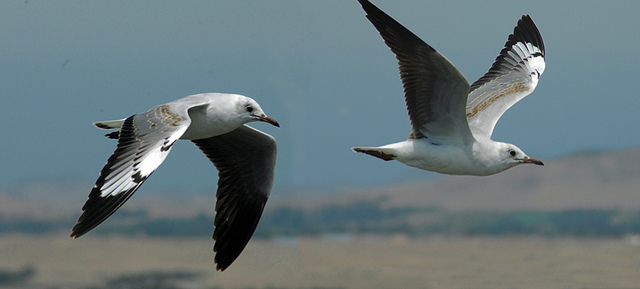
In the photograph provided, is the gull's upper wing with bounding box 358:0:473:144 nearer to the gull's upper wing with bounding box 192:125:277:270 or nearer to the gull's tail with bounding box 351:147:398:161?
the gull's tail with bounding box 351:147:398:161

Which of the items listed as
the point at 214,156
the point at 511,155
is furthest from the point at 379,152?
the point at 214,156

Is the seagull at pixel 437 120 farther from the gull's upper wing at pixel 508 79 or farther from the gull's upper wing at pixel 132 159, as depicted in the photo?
the gull's upper wing at pixel 132 159

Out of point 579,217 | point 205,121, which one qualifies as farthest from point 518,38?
point 579,217

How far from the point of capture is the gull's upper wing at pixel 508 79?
8148mm

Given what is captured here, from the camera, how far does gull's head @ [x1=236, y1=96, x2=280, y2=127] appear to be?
6.81 metres

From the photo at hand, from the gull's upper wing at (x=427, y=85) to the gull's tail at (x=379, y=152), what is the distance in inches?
12.9

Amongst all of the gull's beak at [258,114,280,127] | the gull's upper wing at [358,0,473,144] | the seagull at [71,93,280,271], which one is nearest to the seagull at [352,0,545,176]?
the gull's upper wing at [358,0,473,144]

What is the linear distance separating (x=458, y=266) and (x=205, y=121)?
34.8 meters

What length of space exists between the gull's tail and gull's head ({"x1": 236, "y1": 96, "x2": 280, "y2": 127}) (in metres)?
0.71

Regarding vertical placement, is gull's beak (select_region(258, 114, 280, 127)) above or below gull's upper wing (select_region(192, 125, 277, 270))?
above

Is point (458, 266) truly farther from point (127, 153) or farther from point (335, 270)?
point (127, 153)

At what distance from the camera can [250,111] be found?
6.88m

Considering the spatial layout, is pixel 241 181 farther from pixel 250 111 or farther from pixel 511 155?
pixel 511 155

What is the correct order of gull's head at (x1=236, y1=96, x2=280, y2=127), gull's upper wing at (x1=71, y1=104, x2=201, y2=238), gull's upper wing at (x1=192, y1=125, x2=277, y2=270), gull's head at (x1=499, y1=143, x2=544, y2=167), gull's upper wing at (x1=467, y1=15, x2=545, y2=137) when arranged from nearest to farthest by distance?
gull's upper wing at (x1=71, y1=104, x2=201, y2=238), gull's head at (x1=236, y1=96, x2=280, y2=127), gull's head at (x1=499, y1=143, x2=544, y2=167), gull's upper wing at (x1=192, y1=125, x2=277, y2=270), gull's upper wing at (x1=467, y1=15, x2=545, y2=137)
